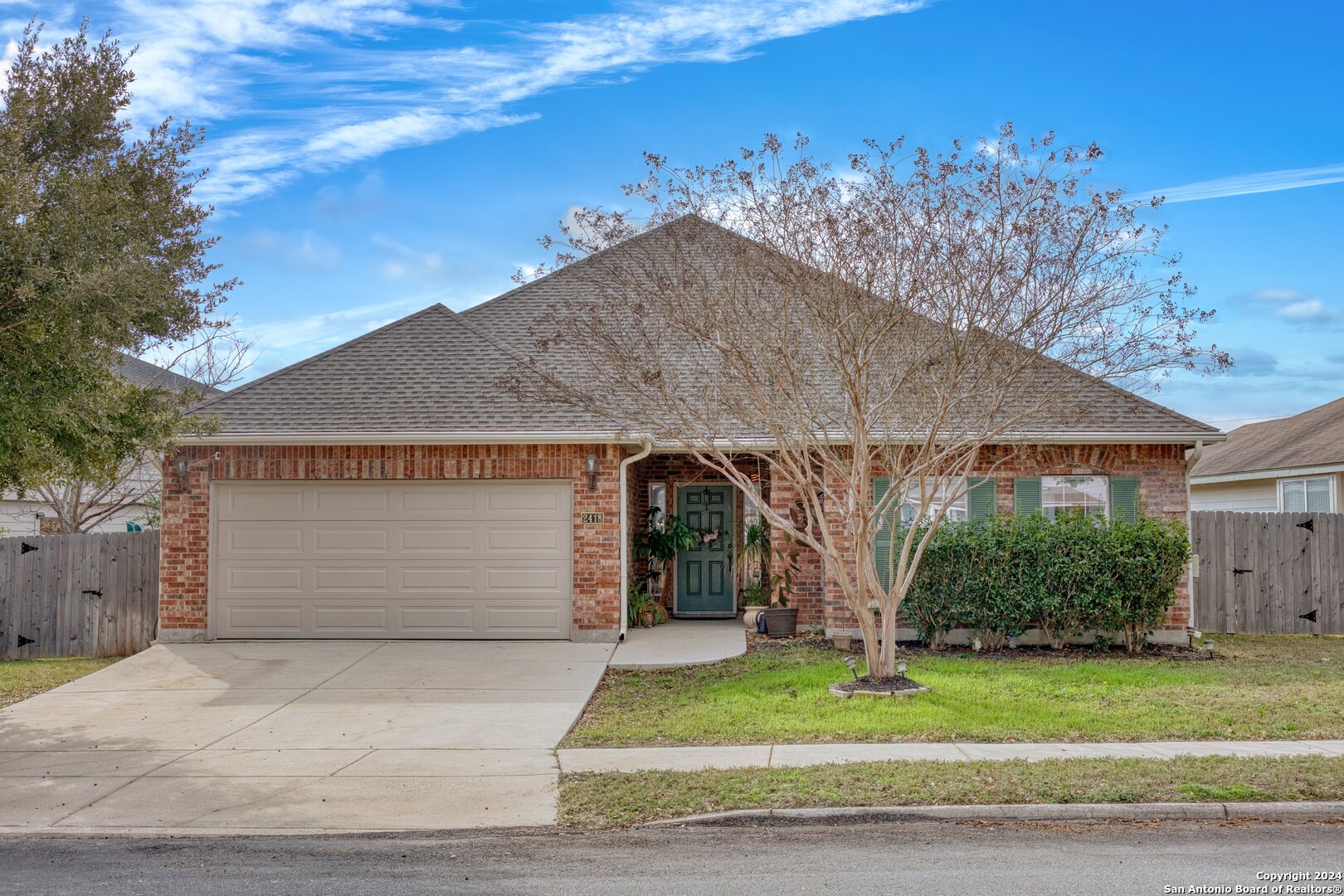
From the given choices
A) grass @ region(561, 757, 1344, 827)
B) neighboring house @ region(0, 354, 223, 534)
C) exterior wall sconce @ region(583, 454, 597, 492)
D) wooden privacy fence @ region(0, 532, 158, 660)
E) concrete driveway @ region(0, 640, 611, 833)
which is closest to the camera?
grass @ region(561, 757, 1344, 827)

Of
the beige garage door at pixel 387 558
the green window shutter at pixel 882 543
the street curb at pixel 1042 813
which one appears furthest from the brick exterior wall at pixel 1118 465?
the street curb at pixel 1042 813

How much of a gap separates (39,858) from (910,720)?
21.2 feet

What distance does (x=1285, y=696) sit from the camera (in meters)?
10.5

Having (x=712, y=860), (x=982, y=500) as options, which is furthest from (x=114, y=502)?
(x=712, y=860)

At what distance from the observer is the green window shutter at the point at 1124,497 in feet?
47.2

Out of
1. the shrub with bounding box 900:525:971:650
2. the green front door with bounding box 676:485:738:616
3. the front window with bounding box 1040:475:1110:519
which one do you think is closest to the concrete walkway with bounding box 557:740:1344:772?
the shrub with bounding box 900:525:971:650

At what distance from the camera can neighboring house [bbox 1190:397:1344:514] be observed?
19062 mm

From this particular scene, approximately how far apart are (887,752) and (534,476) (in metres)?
7.08

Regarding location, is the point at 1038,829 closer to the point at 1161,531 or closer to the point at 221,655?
the point at 1161,531

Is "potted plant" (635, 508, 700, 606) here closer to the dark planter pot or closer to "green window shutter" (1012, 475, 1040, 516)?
the dark planter pot

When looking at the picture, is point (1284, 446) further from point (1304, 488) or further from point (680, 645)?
point (680, 645)

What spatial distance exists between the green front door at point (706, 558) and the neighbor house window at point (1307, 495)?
32.5 ft

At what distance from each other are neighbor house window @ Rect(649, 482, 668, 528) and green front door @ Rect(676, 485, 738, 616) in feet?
0.69

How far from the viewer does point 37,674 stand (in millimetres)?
13781
